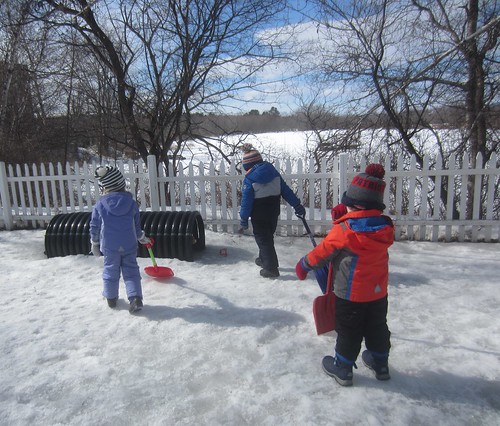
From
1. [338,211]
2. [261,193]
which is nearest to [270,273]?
[261,193]

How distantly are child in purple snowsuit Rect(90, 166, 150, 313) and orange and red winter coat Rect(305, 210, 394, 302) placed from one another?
6.91 ft

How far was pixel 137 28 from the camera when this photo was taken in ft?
29.6

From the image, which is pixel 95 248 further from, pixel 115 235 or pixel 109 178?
pixel 109 178

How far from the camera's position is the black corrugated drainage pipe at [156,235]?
526 centimetres

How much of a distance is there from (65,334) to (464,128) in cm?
876

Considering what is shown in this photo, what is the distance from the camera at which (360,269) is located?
242 cm

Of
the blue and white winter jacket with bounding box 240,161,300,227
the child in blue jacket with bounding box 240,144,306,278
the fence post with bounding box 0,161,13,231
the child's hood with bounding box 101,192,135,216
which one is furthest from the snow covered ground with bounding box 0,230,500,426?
the fence post with bounding box 0,161,13,231

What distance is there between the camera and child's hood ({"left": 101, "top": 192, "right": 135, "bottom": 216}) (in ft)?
12.0

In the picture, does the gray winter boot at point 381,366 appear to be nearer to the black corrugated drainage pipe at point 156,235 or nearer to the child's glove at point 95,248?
the child's glove at point 95,248

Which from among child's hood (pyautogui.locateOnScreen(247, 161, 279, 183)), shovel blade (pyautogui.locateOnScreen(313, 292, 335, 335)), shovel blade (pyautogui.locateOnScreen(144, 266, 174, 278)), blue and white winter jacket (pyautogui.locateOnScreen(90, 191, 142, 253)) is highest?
child's hood (pyautogui.locateOnScreen(247, 161, 279, 183))

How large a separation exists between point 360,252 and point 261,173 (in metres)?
2.10

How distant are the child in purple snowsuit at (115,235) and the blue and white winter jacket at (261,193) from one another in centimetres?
129

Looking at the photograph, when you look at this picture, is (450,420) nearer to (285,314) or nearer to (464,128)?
(285,314)

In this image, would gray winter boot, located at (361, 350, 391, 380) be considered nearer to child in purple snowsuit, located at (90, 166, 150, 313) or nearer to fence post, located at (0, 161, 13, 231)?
child in purple snowsuit, located at (90, 166, 150, 313)
